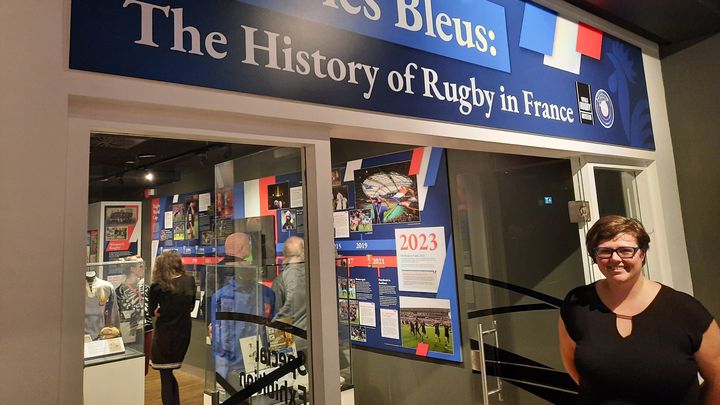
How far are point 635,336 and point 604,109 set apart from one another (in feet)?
4.99

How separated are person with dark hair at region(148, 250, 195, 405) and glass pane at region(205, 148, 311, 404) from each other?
0.27ft

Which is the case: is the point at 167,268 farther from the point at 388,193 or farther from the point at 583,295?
the point at 388,193

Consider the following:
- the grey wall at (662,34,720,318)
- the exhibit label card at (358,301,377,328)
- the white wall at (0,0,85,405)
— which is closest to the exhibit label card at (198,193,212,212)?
the white wall at (0,0,85,405)

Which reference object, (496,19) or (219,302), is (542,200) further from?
(219,302)

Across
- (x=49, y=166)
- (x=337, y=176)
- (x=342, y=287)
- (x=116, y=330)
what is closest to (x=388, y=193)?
(x=337, y=176)

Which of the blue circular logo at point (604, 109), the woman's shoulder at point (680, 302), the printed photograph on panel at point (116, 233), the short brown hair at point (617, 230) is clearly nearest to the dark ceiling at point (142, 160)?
the printed photograph on panel at point (116, 233)

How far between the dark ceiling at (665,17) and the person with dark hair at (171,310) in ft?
7.79

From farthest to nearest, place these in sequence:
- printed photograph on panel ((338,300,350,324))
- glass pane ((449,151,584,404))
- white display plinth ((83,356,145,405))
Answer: printed photograph on panel ((338,300,350,324))
glass pane ((449,151,584,404))
white display plinth ((83,356,145,405))

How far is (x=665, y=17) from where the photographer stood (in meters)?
2.68

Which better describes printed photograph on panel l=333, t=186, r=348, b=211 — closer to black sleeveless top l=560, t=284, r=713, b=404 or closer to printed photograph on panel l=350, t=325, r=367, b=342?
printed photograph on panel l=350, t=325, r=367, b=342

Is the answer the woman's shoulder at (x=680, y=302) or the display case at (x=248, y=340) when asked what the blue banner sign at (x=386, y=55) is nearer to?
the display case at (x=248, y=340)

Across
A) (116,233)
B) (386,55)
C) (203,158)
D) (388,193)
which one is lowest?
(116,233)

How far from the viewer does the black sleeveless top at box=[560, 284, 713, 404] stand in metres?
1.34

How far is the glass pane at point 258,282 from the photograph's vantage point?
1401 millimetres
